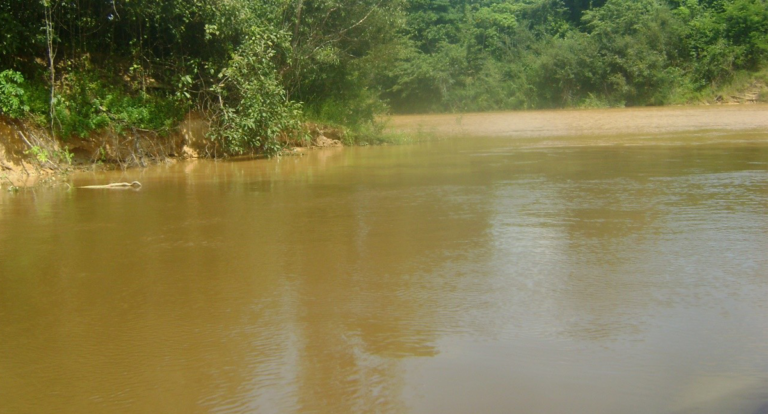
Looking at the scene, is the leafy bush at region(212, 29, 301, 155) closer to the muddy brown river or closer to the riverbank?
the riverbank

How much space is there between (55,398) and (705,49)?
131 feet

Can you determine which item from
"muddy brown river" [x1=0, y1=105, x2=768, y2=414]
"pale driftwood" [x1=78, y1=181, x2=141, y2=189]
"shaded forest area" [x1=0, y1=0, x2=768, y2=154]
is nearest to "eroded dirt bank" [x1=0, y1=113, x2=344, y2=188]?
"shaded forest area" [x1=0, y1=0, x2=768, y2=154]

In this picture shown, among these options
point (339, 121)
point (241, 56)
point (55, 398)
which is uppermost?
point (241, 56)

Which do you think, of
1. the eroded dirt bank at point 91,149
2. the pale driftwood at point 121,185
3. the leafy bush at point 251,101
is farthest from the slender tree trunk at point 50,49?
the leafy bush at point 251,101

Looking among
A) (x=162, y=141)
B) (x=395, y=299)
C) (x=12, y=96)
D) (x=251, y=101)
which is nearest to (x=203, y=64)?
(x=251, y=101)

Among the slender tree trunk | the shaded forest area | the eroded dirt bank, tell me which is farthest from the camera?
the shaded forest area

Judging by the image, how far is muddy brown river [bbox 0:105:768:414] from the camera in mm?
3621

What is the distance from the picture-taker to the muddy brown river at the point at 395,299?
11.9 ft

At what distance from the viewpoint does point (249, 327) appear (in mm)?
4555

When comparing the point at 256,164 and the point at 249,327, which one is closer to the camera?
the point at 249,327

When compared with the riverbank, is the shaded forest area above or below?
above

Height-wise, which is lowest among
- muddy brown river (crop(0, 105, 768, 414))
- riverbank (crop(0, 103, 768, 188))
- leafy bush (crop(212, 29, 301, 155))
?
muddy brown river (crop(0, 105, 768, 414))

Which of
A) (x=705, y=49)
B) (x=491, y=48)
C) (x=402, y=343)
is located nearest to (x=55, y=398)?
(x=402, y=343)

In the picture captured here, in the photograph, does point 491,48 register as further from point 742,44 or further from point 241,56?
point 241,56
